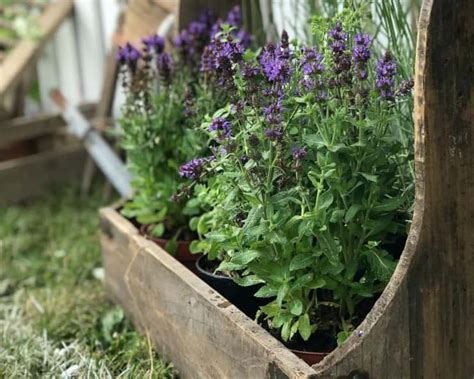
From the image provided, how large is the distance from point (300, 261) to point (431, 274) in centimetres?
23

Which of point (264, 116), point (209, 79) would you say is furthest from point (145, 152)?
point (264, 116)

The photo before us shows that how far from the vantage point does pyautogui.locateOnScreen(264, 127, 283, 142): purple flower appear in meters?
1.29

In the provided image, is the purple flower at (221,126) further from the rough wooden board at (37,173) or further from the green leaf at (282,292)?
the rough wooden board at (37,173)

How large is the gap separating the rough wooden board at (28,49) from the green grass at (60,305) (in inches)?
22.5

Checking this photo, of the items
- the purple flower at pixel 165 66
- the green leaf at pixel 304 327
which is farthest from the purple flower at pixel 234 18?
the green leaf at pixel 304 327

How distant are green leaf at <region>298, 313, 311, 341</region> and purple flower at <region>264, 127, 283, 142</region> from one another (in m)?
0.33

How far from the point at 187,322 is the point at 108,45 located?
2.43 m

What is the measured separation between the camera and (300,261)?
1340 mm

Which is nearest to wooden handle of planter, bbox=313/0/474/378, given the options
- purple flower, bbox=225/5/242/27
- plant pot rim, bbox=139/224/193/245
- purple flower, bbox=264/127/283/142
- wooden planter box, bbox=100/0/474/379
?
wooden planter box, bbox=100/0/474/379

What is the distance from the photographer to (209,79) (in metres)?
1.81

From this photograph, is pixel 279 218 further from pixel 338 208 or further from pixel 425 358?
pixel 425 358

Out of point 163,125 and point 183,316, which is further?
point 163,125

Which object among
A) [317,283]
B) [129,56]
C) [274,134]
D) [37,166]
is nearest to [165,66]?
[129,56]

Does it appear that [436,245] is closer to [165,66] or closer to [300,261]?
[300,261]
